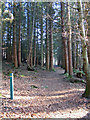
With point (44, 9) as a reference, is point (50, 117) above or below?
below

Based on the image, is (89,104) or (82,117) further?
(89,104)

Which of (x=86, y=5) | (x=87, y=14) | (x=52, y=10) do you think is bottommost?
(x=87, y=14)

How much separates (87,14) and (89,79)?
11.4 feet

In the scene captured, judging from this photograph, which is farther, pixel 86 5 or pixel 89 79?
pixel 86 5

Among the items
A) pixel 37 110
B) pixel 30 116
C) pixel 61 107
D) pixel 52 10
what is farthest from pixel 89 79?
pixel 52 10

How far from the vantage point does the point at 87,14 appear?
616 cm

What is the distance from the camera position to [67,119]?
386 cm

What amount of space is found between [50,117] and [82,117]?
3.61 ft

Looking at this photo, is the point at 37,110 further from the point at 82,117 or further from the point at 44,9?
the point at 44,9

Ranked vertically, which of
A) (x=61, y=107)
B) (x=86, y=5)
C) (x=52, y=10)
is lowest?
(x=61, y=107)

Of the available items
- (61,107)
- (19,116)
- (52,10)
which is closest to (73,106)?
(61,107)

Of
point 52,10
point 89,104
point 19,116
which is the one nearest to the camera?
point 19,116

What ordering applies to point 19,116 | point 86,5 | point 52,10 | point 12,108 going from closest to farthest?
point 19,116 → point 12,108 → point 86,5 → point 52,10

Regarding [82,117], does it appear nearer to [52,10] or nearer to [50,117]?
[50,117]
